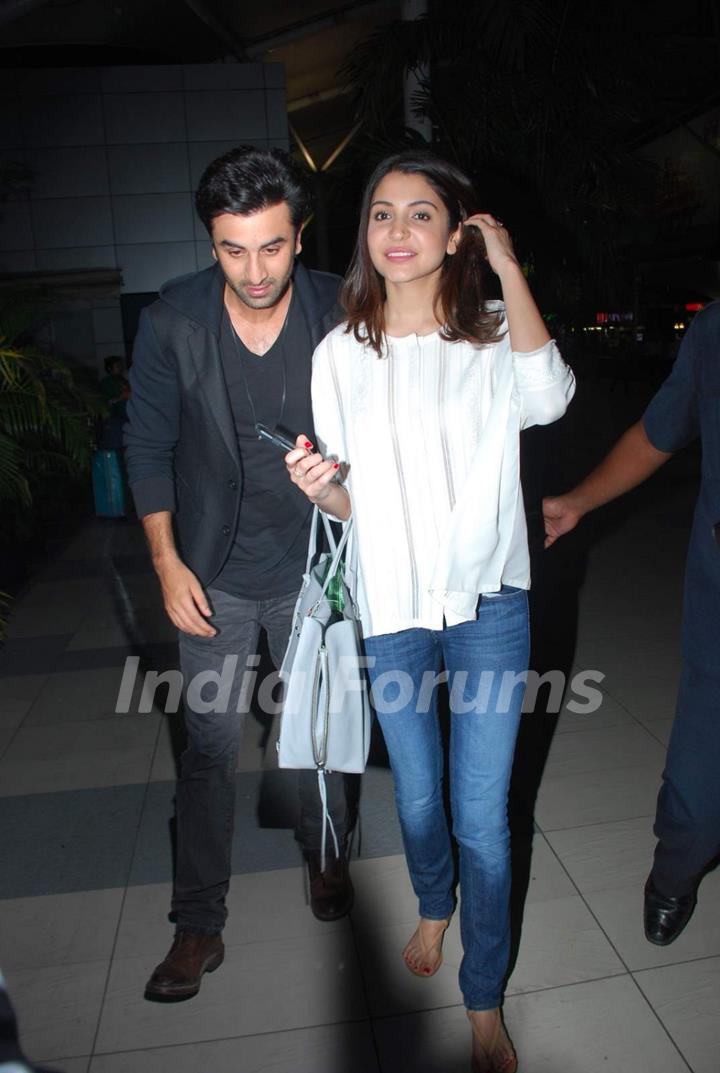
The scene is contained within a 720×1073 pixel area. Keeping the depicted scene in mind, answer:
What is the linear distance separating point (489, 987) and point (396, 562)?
985 mm

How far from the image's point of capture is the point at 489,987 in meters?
1.95

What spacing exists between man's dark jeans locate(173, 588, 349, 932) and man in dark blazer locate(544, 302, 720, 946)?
2.89 ft

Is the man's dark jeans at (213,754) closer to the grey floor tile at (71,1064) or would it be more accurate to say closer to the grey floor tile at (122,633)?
the grey floor tile at (71,1064)

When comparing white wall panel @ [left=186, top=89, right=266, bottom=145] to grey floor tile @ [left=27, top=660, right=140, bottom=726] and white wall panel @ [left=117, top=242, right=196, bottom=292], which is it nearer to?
white wall panel @ [left=117, top=242, right=196, bottom=292]

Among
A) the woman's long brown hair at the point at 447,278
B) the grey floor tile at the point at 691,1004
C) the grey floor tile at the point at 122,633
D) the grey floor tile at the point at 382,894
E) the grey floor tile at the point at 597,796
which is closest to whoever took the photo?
the woman's long brown hair at the point at 447,278

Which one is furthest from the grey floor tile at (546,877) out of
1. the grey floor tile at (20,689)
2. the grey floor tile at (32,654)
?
the grey floor tile at (32,654)

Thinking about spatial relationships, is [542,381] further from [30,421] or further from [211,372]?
[30,421]

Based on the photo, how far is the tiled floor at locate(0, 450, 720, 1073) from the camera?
6.66ft

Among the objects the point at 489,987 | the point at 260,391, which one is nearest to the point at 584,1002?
the point at 489,987

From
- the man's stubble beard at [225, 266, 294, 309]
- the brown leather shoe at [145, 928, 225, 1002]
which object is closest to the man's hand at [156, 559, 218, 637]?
the man's stubble beard at [225, 266, 294, 309]

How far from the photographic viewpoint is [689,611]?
2170 millimetres

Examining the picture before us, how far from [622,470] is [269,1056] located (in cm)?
170

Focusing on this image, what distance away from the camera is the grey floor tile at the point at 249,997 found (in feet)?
6.90

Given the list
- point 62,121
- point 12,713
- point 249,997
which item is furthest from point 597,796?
point 62,121
